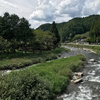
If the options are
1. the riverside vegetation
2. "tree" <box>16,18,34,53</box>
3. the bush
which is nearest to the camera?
the bush

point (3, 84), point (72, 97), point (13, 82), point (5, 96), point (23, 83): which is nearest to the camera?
point (5, 96)

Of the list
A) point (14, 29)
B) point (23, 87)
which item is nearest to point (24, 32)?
point (14, 29)

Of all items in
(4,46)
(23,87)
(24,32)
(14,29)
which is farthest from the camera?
(24,32)

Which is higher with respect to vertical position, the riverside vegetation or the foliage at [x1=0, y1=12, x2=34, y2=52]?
the foliage at [x1=0, y1=12, x2=34, y2=52]

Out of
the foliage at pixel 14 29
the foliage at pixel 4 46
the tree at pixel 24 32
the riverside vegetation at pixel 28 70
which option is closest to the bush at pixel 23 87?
the riverside vegetation at pixel 28 70

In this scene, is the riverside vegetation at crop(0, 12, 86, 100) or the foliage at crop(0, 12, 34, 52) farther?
the foliage at crop(0, 12, 34, 52)

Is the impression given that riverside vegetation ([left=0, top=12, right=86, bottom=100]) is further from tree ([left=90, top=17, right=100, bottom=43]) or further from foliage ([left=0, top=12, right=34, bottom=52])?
tree ([left=90, top=17, right=100, bottom=43])

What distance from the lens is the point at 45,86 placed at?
7184mm

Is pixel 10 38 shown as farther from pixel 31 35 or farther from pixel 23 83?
pixel 23 83

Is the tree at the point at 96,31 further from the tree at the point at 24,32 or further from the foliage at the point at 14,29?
the tree at the point at 24,32

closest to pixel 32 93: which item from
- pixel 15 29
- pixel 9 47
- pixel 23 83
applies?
pixel 23 83

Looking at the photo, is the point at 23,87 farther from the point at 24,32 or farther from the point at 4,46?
the point at 24,32

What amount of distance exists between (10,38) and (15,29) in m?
3.83

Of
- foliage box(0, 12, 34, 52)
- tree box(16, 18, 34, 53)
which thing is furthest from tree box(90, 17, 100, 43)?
tree box(16, 18, 34, 53)
